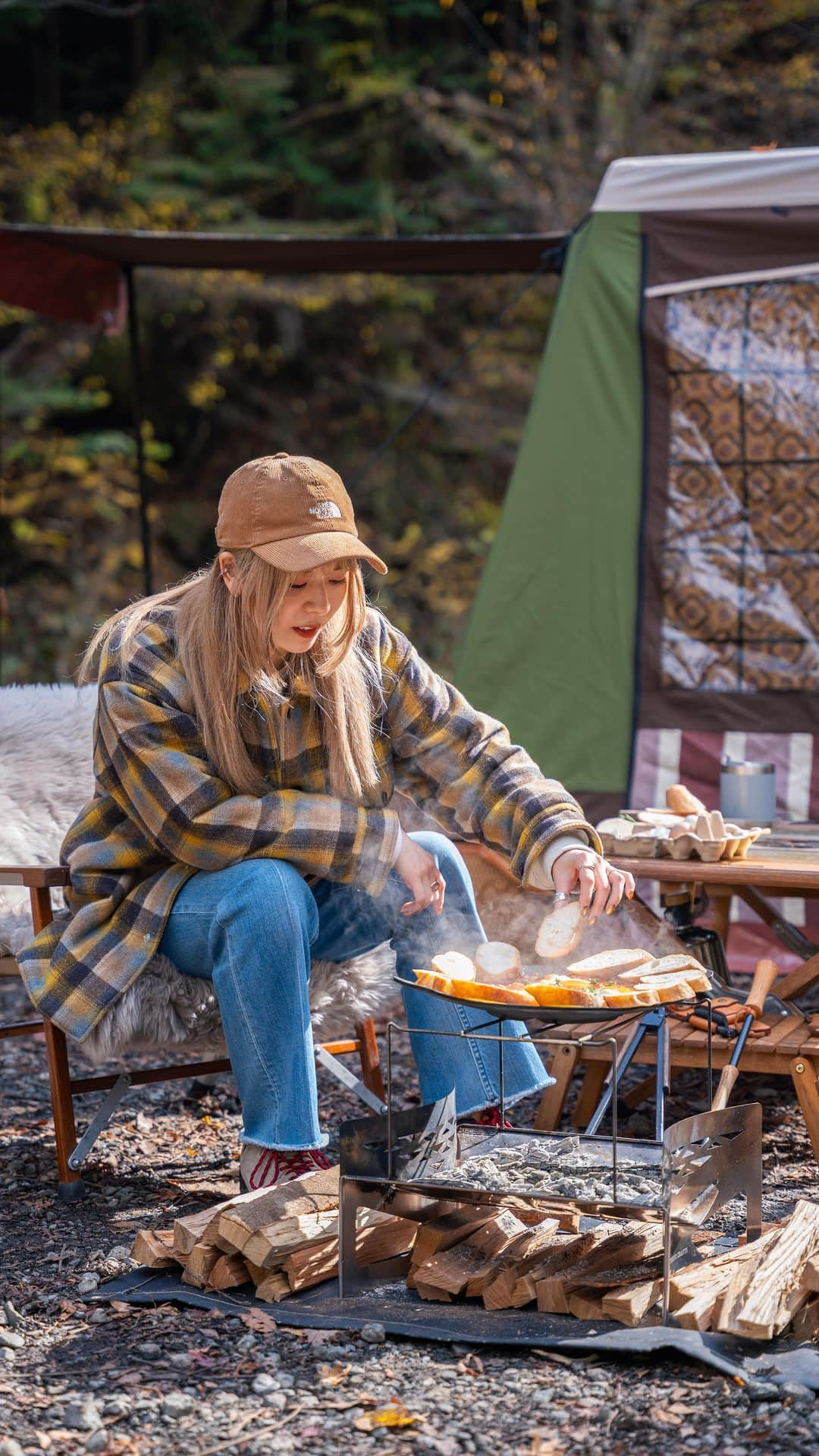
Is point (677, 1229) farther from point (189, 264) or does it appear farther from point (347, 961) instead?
point (189, 264)

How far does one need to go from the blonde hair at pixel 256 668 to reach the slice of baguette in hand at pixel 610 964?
1.69ft

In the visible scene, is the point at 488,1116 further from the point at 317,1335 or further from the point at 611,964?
the point at 317,1335

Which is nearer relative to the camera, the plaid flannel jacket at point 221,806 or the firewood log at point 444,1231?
the firewood log at point 444,1231

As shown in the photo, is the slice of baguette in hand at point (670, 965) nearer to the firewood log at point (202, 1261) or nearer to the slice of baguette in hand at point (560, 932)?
the slice of baguette in hand at point (560, 932)

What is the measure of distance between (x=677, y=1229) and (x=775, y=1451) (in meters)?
0.37

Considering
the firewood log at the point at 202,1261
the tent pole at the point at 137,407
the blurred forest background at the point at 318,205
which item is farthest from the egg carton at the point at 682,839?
the blurred forest background at the point at 318,205

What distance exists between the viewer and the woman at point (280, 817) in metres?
2.31

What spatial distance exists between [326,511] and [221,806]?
0.48 meters

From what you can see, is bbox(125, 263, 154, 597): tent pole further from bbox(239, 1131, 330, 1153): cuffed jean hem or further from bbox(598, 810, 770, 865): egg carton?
bbox(239, 1131, 330, 1153): cuffed jean hem

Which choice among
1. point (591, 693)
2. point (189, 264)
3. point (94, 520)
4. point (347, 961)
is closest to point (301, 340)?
point (94, 520)

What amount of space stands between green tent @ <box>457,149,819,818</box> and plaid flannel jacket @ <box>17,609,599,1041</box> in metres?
1.80

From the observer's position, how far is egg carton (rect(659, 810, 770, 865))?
2.75 meters

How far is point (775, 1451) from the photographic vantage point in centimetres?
167

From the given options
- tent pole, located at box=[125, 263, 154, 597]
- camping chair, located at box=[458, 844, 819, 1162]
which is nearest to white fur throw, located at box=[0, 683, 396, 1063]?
camping chair, located at box=[458, 844, 819, 1162]
